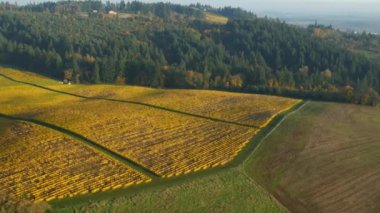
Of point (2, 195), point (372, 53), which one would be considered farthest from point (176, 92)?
point (372, 53)

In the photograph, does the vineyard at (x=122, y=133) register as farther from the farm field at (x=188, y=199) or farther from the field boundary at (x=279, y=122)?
the farm field at (x=188, y=199)

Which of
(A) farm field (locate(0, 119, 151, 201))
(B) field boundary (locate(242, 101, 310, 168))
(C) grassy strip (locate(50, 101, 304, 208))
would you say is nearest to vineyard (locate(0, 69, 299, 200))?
(A) farm field (locate(0, 119, 151, 201))

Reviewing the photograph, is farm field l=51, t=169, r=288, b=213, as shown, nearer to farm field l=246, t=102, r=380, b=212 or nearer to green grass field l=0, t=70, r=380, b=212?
green grass field l=0, t=70, r=380, b=212

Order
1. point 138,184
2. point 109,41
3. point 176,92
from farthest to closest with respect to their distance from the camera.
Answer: point 109,41 < point 176,92 < point 138,184

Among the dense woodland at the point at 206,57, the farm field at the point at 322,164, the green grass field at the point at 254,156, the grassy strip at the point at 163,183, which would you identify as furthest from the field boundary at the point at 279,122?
the dense woodland at the point at 206,57

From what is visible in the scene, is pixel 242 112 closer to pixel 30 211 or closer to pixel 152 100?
pixel 152 100

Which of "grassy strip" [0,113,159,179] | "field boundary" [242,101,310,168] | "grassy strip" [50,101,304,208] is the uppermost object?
"field boundary" [242,101,310,168]

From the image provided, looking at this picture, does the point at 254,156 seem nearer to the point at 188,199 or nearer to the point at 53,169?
the point at 188,199

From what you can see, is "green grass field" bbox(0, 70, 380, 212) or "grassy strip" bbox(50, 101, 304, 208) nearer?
"grassy strip" bbox(50, 101, 304, 208)
